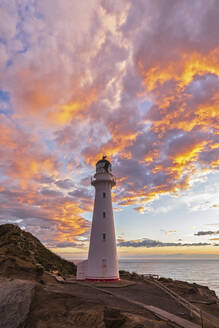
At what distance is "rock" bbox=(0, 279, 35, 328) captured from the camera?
11.9 meters

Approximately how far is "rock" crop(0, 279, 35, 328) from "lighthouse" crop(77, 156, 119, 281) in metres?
10.5

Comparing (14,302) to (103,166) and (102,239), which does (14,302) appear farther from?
(103,166)

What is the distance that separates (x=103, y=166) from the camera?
27312mm

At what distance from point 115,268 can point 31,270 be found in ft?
29.7

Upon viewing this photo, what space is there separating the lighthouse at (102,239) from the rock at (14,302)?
10.5 m

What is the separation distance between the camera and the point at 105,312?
1150 centimetres

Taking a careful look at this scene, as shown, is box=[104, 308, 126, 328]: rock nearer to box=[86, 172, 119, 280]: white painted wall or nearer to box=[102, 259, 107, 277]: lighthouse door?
box=[102, 259, 107, 277]: lighthouse door

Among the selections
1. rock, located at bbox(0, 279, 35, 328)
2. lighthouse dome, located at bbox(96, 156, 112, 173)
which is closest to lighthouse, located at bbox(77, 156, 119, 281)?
lighthouse dome, located at bbox(96, 156, 112, 173)

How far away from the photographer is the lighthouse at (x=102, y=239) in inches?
925

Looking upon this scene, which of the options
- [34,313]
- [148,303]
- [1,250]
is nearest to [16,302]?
[34,313]

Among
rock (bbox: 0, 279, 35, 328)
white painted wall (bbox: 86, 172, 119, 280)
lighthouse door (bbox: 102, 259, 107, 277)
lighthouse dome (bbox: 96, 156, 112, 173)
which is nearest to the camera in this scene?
rock (bbox: 0, 279, 35, 328)

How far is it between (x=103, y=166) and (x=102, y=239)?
8.45m

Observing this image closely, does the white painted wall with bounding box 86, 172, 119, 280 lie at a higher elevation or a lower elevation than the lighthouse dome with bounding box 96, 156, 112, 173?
lower

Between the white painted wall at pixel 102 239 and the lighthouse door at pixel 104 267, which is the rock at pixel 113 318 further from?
the white painted wall at pixel 102 239
